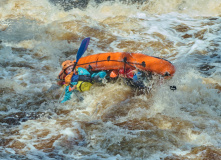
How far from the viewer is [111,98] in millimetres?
4703

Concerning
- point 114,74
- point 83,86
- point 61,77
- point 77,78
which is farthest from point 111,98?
point 61,77

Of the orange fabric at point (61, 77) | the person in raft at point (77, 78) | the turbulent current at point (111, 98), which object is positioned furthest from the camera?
the orange fabric at point (61, 77)

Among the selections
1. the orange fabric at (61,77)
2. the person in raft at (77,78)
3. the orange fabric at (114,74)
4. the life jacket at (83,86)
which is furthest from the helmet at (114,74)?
the orange fabric at (61,77)

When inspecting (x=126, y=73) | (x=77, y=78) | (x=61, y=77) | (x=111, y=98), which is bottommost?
(x=111, y=98)

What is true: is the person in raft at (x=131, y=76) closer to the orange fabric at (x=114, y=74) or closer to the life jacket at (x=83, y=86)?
the orange fabric at (x=114, y=74)

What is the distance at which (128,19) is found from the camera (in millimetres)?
9430

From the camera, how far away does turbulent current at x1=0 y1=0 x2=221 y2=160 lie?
329 centimetres

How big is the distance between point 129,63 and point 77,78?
958 millimetres

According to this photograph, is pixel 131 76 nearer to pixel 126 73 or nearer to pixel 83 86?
pixel 126 73

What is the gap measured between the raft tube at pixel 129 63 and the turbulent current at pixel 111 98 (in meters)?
0.22

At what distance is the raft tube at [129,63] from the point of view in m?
4.59

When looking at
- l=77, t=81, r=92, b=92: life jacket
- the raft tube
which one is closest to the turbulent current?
l=77, t=81, r=92, b=92: life jacket

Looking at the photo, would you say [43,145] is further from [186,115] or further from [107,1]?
[107,1]

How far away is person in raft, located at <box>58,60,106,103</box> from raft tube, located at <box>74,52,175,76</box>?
0.56ft
